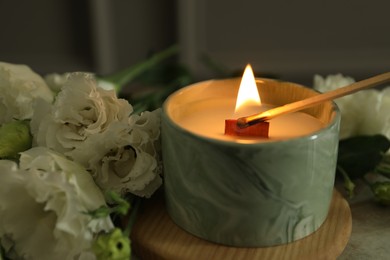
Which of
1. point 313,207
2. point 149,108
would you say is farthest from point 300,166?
point 149,108

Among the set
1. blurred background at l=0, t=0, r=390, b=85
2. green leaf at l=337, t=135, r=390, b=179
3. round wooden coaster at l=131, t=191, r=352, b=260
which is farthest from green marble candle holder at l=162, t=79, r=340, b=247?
blurred background at l=0, t=0, r=390, b=85

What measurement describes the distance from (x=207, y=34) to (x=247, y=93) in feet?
2.61

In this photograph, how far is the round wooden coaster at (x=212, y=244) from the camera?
1.33ft

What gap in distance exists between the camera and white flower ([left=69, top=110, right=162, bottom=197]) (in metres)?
0.43

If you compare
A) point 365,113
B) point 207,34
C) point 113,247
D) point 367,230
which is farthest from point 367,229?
point 207,34

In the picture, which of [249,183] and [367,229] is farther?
[367,229]

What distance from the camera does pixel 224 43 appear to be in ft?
4.09

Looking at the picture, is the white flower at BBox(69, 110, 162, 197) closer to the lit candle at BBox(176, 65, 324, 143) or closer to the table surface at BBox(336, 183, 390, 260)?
the lit candle at BBox(176, 65, 324, 143)

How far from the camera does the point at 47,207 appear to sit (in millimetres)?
364

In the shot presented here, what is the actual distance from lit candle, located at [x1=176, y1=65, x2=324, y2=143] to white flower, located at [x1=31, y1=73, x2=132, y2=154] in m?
0.06

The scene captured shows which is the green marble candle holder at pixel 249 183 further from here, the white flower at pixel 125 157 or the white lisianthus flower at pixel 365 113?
the white lisianthus flower at pixel 365 113

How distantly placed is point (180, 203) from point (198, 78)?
2.88 feet

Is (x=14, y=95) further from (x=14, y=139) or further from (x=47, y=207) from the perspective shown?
(x=47, y=207)

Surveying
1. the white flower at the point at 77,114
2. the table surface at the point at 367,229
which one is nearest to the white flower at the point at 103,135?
the white flower at the point at 77,114
